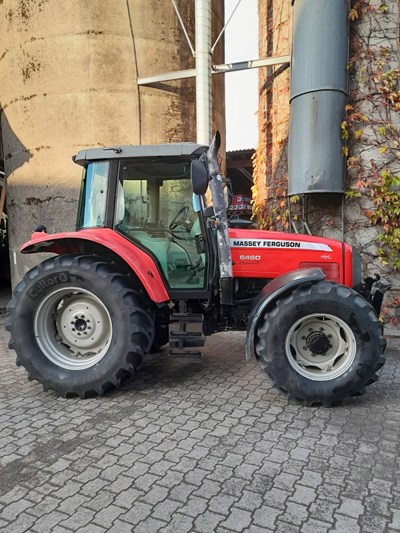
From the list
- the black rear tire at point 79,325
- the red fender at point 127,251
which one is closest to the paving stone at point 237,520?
the black rear tire at point 79,325

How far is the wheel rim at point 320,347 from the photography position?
10.4 feet

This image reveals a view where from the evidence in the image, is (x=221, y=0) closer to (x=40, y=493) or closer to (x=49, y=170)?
(x=49, y=170)

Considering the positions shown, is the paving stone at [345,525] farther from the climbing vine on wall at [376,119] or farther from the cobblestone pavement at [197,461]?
the climbing vine on wall at [376,119]

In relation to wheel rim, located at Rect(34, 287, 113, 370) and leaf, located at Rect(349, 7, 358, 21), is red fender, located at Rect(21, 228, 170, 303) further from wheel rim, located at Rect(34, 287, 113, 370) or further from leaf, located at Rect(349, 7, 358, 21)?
leaf, located at Rect(349, 7, 358, 21)

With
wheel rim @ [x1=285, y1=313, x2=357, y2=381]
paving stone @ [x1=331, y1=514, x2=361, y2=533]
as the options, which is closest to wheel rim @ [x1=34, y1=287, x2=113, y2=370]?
wheel rim @ [x1=285, y1=313, x2=357, y2=381]

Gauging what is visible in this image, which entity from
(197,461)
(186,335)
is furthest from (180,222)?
(197,461)

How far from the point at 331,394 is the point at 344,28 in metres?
4.65

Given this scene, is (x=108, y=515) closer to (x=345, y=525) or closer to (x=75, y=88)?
(x=345, y=525)

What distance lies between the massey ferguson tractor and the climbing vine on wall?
6.53 ft

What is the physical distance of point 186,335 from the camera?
11.8 ft

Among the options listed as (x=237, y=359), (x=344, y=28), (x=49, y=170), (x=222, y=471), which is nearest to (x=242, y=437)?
(x=222, y=471)

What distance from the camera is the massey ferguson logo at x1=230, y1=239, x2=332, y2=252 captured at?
3.65 metres

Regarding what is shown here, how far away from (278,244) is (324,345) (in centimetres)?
97

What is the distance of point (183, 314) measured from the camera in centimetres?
367
